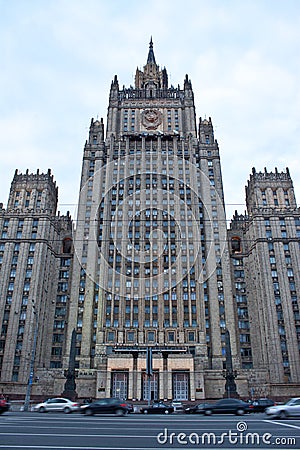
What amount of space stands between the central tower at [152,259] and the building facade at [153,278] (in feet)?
0.78

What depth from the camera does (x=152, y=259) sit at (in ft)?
235

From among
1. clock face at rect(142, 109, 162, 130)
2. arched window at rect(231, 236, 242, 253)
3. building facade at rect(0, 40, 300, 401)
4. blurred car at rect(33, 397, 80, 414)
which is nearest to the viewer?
blurred car at rect(33, 397, 80, 414)

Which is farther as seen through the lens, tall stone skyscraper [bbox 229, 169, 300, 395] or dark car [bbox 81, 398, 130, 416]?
tall stone skyscraper [bbox 229, 169, 300, 395]

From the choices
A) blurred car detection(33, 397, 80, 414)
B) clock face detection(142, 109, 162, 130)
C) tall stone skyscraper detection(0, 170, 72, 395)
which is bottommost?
blurred car detection(33, 397, 80, 414)

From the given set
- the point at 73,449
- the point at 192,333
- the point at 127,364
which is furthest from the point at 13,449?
the point at 192,333

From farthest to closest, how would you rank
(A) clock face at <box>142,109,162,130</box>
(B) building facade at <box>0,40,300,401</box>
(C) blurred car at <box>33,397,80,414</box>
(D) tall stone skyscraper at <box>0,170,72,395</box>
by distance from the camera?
(A) clock face at <box>142,109,162,130</box>, (D) tall stone skyscraper at <box>0,170,72,395</box>, (B) building facade at <box>0,40,300,401</box>, (C) blurred car at <box>33,397,80,414</box>

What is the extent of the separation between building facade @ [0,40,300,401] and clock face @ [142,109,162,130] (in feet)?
11.6

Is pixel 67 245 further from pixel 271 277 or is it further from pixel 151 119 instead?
pixel 271 277

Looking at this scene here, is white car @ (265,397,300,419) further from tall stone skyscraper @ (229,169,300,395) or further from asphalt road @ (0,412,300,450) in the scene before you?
tall stone skyscraper @ (229,169,300,395)

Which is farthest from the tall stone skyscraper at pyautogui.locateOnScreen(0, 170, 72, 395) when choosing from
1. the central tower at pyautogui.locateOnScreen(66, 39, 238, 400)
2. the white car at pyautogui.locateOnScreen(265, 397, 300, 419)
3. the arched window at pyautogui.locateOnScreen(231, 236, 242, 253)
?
the white car at pyautogui.locateOnScreen(265, 397, 300, 419)

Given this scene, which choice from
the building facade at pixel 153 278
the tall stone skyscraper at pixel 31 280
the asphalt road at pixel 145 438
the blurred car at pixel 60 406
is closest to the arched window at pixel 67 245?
the tall stone skyscraper at pixel 31 280

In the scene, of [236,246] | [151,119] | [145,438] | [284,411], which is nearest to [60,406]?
[284,411]

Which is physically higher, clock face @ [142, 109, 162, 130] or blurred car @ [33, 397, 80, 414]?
clock face @ [142, 109, 162, 130]

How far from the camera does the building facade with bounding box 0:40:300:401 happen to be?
61781mm
